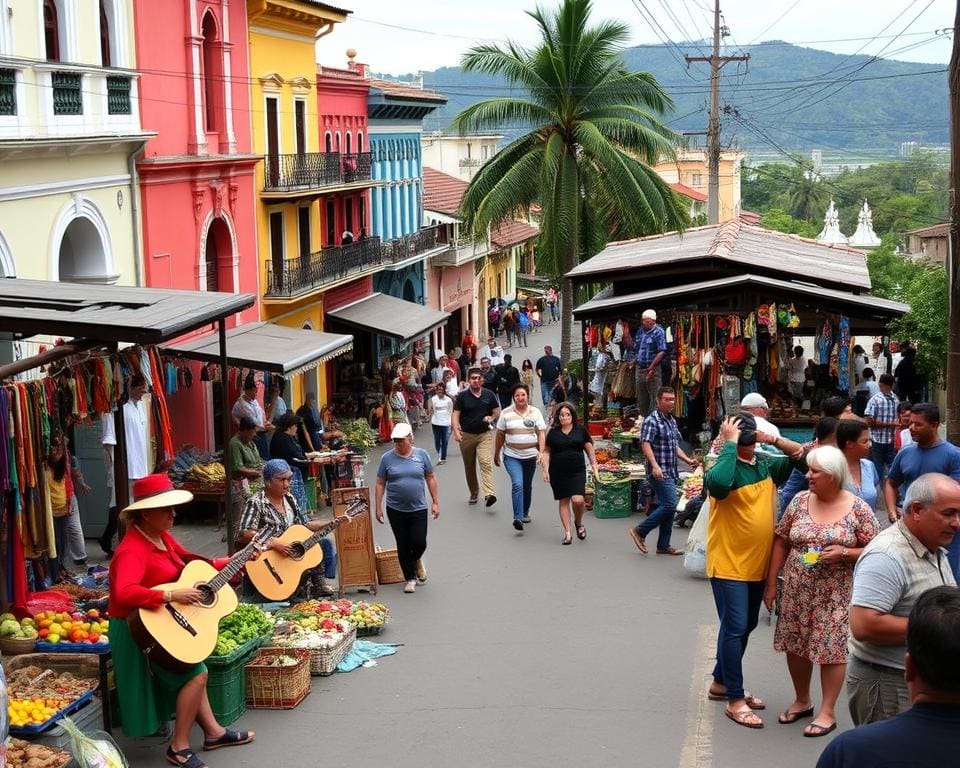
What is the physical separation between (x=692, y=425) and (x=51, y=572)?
372 inches

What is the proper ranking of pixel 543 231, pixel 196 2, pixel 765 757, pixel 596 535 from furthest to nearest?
pixel 543 231 < pixel 196 2 < pixel 596 535 < pixel 765 757

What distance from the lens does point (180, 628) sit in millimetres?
8125

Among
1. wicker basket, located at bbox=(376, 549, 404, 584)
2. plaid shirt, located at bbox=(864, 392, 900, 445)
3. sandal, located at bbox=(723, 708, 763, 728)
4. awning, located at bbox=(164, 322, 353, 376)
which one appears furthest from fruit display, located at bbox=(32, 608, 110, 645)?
plaid shirt, located at bbox=(864, 392, 900, 445)

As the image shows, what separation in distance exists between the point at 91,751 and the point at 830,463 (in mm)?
4370

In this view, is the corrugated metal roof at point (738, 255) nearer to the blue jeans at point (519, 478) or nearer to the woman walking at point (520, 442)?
the woman walking at point (520, 442)

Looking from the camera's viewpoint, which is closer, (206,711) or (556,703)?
(206,711)

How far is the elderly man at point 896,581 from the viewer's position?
6215mm

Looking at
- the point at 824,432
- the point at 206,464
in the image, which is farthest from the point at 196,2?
the point at 824,432

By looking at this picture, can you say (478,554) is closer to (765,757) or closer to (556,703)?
(556,703)

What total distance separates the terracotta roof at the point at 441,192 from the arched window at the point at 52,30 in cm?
2950

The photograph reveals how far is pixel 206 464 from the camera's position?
1808 cm

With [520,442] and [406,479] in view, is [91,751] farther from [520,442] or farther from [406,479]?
[520,442]

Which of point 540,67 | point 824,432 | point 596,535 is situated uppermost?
point 540,67

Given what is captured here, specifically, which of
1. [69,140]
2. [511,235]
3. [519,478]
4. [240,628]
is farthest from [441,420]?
[511,235]
